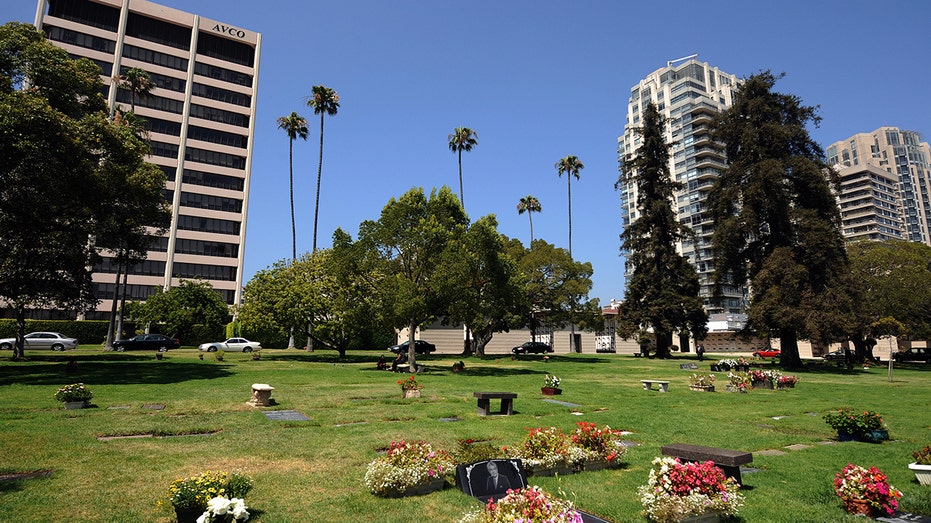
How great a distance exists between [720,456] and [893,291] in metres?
56.8

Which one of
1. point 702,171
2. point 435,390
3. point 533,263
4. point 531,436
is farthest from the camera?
point 702,171

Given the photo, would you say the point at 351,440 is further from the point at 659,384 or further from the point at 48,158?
the point at 48,158

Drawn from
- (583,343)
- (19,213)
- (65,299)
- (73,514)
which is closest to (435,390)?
(73,514)

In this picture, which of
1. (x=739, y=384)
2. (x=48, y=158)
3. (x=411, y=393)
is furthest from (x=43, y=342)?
(x=739, y=384)

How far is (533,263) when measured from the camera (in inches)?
2068

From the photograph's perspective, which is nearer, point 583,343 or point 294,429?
point 294,429

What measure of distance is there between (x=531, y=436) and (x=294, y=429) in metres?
6.34

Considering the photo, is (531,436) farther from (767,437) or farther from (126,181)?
(126,181)

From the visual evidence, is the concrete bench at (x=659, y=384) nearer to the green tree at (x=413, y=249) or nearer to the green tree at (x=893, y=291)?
the green tree at (x=413, y=249)

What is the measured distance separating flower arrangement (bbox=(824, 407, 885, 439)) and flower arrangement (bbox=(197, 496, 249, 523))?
13004 millimetres

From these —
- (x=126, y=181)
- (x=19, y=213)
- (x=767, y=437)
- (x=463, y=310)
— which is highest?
(x=126, y=181)

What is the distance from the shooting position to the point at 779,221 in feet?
135

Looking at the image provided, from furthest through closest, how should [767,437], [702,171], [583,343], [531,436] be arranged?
[702,171] → [583,343] → [767,437] → [531,436]

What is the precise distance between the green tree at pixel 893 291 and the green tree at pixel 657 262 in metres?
14.5
